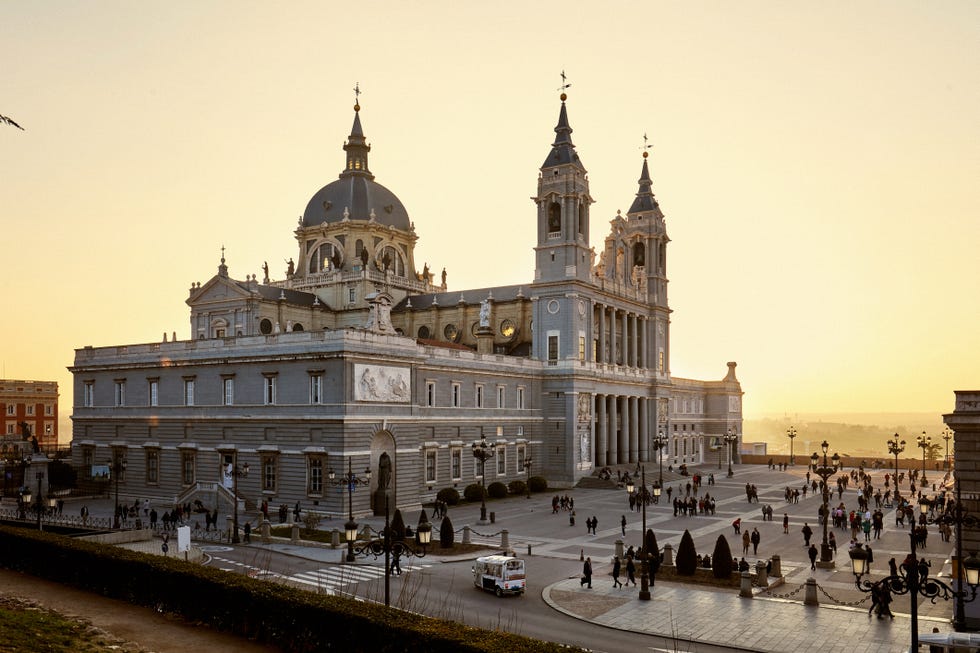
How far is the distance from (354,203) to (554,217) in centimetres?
2401

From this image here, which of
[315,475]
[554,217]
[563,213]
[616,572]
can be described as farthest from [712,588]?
[554,217]

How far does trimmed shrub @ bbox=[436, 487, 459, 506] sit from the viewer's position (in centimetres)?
6456

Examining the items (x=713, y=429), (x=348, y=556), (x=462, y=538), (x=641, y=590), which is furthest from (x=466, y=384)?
(x=713, y=429)

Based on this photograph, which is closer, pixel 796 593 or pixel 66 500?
pixel 796 593

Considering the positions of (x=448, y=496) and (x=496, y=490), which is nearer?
(x=448, y=496)

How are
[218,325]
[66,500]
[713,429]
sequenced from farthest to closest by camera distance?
[713,429]
[218,325]
[66,500]

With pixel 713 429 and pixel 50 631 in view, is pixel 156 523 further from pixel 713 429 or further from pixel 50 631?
pixel 713 429

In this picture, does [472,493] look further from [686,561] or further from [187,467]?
[686,561]

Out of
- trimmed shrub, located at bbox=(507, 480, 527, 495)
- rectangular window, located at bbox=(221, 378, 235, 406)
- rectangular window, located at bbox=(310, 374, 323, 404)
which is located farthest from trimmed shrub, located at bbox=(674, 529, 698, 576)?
trimmed shrub, located at bbox=(507, 480, 527, 495)

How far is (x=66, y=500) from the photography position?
67.6 meters

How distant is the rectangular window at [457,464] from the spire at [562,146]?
32.9m

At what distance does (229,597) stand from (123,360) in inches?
2061

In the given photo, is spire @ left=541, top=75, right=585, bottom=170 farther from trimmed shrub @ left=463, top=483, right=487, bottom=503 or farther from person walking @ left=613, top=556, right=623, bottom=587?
person walking @ left=613, top=556, right=623, bottom=587

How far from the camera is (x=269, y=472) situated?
5969 centimetres
